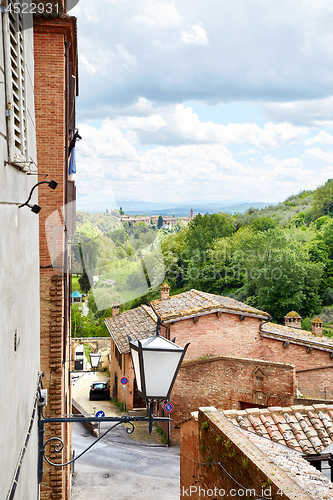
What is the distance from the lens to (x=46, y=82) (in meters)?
7.12

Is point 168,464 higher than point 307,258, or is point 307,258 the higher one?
point 307,258

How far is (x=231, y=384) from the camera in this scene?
49.9 feet

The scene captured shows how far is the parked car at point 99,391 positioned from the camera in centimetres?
2302

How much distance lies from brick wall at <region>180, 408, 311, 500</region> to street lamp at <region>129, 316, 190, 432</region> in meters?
1.67

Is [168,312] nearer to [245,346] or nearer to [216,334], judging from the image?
[216,334]

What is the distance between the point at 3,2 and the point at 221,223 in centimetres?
7131

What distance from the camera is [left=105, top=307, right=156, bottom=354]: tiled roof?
824 inches

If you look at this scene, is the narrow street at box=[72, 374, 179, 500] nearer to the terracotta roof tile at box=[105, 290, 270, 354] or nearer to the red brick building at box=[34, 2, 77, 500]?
the terracotta roof tile at box=[105, 290, 270, 354]

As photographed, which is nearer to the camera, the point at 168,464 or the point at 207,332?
the point at 168,464

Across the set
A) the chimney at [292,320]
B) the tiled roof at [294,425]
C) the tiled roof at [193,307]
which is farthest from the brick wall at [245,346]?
the chimney at [292,320]

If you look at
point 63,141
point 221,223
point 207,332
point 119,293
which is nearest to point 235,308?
point 207,332

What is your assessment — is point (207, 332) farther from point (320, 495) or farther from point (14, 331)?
point (14, 331)

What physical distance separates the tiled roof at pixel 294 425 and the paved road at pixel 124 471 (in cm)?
667

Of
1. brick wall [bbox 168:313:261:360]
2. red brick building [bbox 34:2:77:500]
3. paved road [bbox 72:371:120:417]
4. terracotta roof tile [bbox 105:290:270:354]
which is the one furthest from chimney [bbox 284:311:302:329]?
red brick building [bbox 34:2:77:500]
